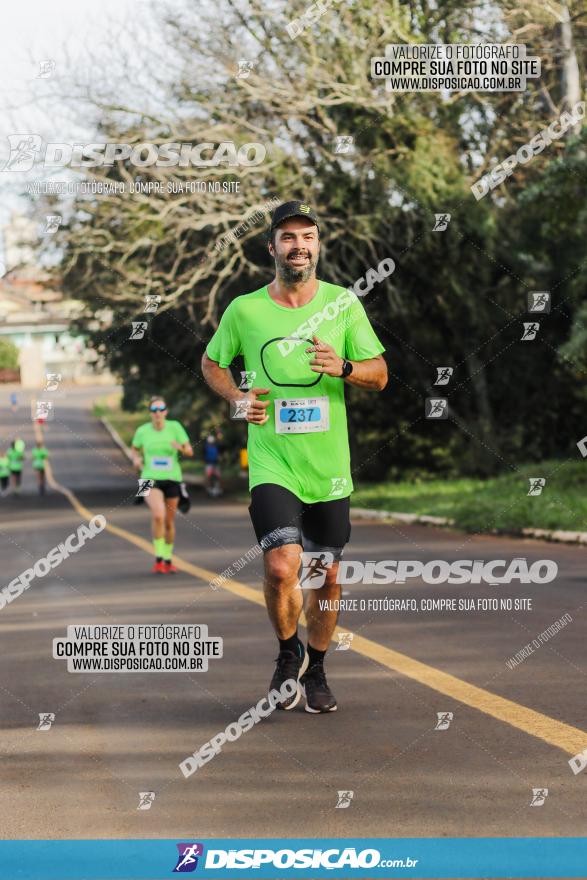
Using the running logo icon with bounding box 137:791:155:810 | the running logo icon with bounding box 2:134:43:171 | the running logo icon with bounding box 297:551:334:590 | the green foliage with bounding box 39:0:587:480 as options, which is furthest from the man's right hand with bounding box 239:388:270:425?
the running logo icon with bounding box 2:134:43:171

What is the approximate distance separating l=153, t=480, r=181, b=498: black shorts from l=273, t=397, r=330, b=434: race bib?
8.75 m

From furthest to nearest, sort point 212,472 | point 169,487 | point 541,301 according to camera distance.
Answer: point 212,472
point 541,301
point 169,487

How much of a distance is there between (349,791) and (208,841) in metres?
0.79

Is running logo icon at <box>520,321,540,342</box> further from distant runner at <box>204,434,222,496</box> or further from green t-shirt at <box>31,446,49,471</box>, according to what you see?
green t-shirt at <box>31,446,49,471</box>

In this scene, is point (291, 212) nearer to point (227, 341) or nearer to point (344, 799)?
point (227, 341)

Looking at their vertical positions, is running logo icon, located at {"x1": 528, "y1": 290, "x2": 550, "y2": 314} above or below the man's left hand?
below

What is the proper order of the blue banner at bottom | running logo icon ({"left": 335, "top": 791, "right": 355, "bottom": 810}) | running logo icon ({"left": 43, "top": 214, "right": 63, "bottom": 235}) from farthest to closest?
running logo icon ({"left": 43, "top": 214, "right": 63, "bottom": 235}), running logo icon ({"left": 335, "top": 791, "right": 355, "bottom": 810}), the blue banner at bottom

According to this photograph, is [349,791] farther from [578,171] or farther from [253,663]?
[578,171]

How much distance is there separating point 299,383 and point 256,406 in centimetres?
23

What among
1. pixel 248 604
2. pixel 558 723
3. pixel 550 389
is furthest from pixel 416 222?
pixel 558 723

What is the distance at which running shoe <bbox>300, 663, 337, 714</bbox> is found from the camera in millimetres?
7129

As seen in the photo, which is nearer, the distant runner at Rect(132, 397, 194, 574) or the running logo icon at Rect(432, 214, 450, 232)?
the distant runner at Rect(132, 397, 194, 574)

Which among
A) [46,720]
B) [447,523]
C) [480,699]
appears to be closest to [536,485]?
[447,523]

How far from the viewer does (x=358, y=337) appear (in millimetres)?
7086
